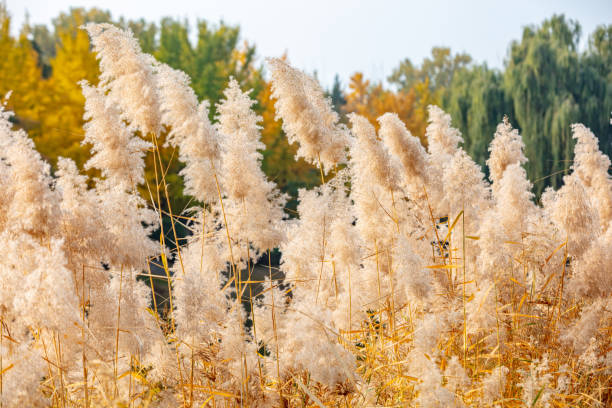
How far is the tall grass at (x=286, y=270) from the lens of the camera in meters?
1.77

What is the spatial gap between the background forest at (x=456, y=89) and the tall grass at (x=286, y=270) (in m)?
9.96

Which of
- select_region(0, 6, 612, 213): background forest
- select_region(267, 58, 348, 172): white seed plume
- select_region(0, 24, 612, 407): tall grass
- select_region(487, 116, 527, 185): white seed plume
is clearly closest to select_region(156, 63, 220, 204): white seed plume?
select_region(0, 24, 612, 407): tall grass

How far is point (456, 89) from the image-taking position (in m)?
20.0

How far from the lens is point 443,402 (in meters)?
1.64

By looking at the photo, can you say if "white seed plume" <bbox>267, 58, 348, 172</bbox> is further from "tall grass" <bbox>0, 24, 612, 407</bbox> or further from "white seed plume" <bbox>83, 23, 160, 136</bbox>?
"white seed plume" <bbox>83, 23, 160, 136</bbox>

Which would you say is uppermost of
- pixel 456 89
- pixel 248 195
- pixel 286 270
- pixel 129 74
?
pixel 456 89

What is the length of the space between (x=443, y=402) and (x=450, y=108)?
18.5 m

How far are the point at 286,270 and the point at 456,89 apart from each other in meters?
18.5

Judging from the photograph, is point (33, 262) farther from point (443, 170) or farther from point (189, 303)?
point (443, 170)

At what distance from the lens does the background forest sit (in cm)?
1321

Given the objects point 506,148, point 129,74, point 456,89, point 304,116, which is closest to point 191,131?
point 129,74

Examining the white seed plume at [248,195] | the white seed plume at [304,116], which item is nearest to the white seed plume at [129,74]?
the white seed plume at [248,195]

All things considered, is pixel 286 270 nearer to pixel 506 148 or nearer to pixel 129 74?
pixel 129 74

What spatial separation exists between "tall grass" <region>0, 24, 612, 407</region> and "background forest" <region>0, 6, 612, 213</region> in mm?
9958
